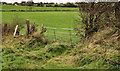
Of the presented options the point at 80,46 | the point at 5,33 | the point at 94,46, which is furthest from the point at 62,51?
the point at 5,33

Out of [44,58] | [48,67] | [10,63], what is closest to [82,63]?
[48,67]

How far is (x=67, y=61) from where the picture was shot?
9.48 meters

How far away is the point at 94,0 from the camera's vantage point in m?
11.3

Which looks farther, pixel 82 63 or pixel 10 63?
pixel 10 63

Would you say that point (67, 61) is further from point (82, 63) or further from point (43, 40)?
point (43, 40)

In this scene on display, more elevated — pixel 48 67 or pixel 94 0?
pixel 94 0

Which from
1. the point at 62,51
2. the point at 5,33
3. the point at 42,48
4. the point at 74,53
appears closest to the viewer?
the point at 74,53

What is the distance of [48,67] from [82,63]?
154 centimetres

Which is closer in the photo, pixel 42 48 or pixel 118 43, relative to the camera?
pixel 118 43

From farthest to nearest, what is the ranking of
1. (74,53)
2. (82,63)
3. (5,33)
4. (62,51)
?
(5,33)
(62,51)
(74,53)
(82,63)

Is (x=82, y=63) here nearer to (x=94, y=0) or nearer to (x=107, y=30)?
(x=107, y=30)

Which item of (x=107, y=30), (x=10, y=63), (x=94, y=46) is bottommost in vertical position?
(x=10, y=63)

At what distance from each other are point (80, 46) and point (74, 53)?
736 millimetres

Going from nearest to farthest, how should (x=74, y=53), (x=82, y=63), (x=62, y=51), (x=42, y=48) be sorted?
1. (x=82, y=63)
2. (x=74, y=53)
3. (x=62, y=51)
4. (x=42, y=48)
